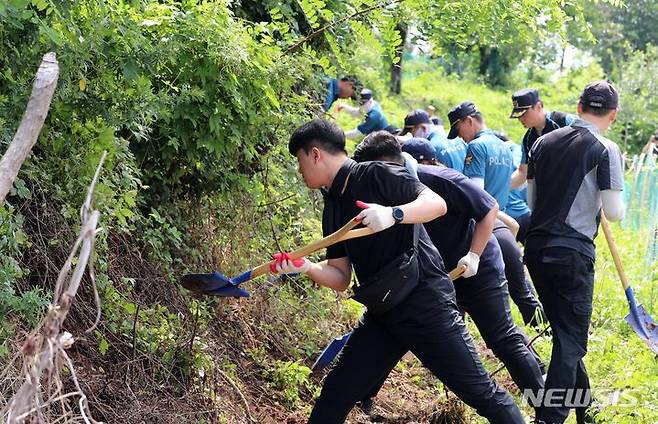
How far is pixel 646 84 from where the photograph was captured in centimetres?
2828

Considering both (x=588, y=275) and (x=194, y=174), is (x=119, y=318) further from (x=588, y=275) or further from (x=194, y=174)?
(x=588, y=275)

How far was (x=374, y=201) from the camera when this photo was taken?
442 centimetres

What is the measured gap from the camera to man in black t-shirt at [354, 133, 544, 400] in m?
5.32

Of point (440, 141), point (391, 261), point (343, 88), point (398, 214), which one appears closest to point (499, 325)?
point (391, 261)

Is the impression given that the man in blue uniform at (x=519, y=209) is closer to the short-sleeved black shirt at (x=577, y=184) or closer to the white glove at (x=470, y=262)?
the short-sleeved black shirt at (x=577, y=184)

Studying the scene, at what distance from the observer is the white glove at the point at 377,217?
163 inches

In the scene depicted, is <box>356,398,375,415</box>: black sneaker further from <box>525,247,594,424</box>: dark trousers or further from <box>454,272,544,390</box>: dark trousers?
<box>525,247,594,424</box>: dark trousers

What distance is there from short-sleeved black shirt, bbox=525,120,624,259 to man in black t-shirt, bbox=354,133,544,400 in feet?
1.16

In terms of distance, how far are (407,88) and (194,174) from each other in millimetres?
21718

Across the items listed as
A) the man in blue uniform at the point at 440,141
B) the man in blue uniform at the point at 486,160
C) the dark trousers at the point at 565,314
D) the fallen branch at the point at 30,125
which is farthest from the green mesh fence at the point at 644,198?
the fallen branch at the point at 30,125

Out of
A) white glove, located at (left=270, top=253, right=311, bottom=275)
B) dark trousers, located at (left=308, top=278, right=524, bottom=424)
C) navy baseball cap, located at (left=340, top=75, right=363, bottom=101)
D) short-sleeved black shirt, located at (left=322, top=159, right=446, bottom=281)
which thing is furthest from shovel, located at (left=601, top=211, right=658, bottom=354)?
navy baseball cap, located at (left=340, top=75, right=363, bottom=101)

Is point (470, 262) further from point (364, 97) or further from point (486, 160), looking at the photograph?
point (364, 97)

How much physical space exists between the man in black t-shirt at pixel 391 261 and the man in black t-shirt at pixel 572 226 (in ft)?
2.91

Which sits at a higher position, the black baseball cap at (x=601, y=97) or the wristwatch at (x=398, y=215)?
the black baseball cap at (x=601, y=97)
